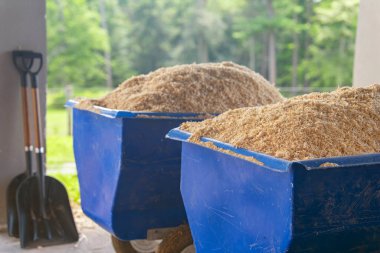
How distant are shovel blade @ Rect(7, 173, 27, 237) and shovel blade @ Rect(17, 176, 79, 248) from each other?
13 centimetres

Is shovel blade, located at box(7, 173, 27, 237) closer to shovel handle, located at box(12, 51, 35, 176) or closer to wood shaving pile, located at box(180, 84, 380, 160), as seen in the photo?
shovel handle, located at box(12, 51, 35, 176)

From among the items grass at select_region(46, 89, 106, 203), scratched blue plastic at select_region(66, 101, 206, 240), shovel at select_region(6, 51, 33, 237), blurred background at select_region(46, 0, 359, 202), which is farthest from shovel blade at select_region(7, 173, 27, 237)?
blurred background at select_region(46, 0, 359, 202)

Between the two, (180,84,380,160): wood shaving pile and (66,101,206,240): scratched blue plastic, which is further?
(66,101,206,240): scratched blue plastic

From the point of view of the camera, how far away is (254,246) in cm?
176

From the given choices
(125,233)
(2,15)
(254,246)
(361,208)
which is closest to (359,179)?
(361,208)

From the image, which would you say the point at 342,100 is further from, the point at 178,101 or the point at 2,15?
the point at 2,15

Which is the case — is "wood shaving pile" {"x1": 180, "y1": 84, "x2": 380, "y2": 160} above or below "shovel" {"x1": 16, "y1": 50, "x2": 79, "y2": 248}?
above

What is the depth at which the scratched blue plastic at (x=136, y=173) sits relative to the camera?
2.54m

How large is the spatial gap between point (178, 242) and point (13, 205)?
1.79m

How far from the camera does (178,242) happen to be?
2.63 metres

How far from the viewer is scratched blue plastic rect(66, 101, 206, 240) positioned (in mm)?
2537

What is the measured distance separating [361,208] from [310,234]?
186 millimetres

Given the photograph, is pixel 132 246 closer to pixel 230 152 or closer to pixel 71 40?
pixel 230 152

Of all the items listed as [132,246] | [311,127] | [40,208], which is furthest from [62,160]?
[311,127]
